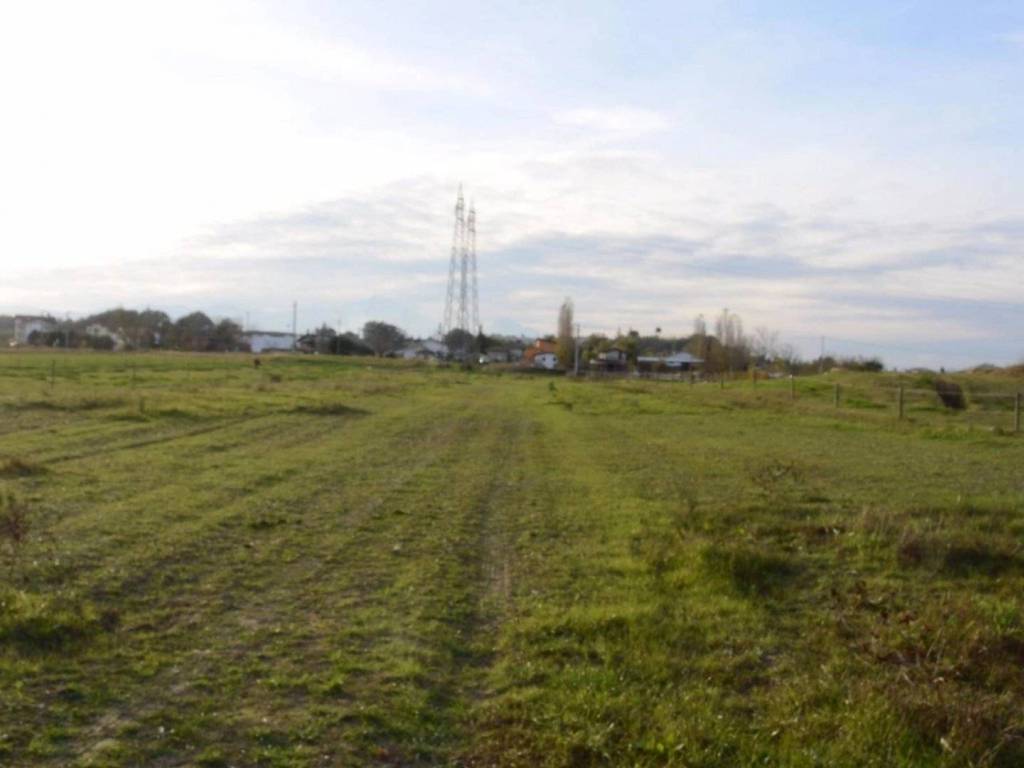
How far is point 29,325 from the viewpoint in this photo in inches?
6009

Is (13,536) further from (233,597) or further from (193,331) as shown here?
(193,331)

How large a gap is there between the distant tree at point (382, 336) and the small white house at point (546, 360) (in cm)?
2660

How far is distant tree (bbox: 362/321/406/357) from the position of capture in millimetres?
158375

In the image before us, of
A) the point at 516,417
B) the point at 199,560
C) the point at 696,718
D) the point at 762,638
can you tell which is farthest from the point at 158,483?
the point at 516,417

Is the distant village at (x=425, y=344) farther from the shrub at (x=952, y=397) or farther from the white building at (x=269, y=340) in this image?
the shrub at (x=952, y=397)

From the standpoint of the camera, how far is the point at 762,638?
26.3 ft

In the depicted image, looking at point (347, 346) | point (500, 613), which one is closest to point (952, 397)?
point (500, 613)

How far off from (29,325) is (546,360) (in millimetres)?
72593

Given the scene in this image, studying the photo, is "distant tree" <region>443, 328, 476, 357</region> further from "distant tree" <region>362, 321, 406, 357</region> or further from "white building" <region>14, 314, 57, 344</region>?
"white building" <region>14, 314, 57, 344</region>

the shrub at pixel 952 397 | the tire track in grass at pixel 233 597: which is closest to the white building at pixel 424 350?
the shrub at pixel 952 397

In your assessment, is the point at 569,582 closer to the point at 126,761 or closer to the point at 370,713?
the point at 370,713

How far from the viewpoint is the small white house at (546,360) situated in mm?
122312

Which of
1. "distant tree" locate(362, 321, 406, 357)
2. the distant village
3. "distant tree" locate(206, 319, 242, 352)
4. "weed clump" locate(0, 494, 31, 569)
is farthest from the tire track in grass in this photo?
"distant tree" locate(362, 321, 406, 357)

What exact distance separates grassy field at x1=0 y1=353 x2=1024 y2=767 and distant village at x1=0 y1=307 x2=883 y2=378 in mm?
87577
